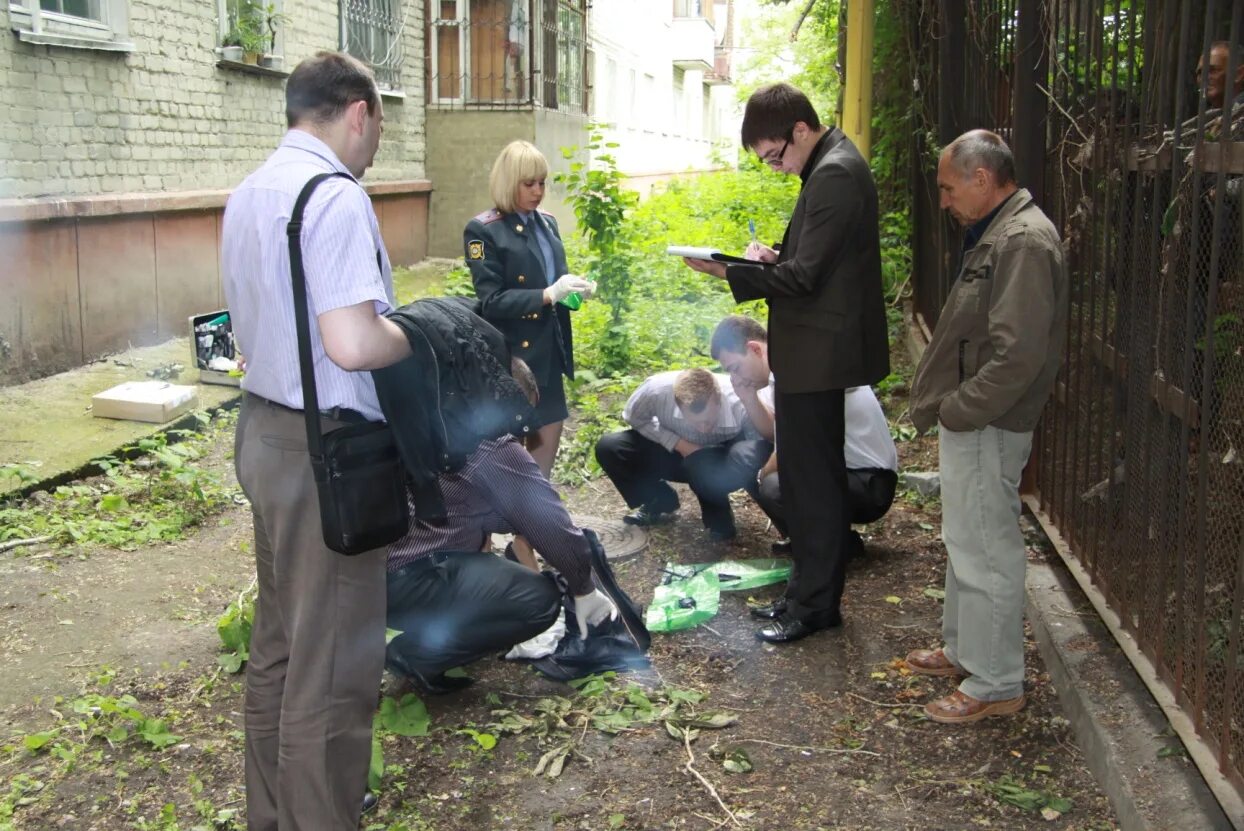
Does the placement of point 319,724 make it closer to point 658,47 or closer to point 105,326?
point 105,326

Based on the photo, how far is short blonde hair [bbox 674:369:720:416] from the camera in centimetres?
514

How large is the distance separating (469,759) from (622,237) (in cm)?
647

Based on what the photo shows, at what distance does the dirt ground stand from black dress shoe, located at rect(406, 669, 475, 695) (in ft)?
0.13

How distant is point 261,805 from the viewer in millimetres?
2936

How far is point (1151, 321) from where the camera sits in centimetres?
336

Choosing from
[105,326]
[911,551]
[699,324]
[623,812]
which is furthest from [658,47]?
[623,812]

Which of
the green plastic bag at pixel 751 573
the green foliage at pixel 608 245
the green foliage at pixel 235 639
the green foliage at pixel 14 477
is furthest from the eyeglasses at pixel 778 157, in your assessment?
the green foliage at pixel 608 245

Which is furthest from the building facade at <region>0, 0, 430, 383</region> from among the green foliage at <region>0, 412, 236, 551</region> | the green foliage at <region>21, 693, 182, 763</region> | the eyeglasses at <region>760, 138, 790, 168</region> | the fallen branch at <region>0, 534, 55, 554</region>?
the eyeglasses at <region>760, 138, 790, 168</region>

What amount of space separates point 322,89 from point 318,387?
2.23ft

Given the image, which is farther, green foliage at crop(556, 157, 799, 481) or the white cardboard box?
green foliage at crop(556, 157, 799, 481)

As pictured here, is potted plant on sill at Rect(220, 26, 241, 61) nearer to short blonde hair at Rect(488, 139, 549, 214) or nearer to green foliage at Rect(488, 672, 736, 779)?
short blonde hair at Rect(488, 139, 549, 214)

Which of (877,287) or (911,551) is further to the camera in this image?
(911,551)

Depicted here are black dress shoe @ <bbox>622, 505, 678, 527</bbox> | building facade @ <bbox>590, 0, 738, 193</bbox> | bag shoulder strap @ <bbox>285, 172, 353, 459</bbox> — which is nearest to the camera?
bag shoulder strap @ <bbox>285, 172, 353, 459</bbox>

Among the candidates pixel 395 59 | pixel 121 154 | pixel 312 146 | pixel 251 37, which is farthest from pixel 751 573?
pixel 395 59
